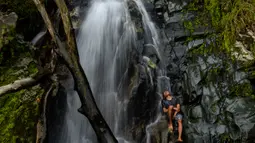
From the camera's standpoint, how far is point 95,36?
28.2ft

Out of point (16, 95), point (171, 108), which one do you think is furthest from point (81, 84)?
point (171, 108)

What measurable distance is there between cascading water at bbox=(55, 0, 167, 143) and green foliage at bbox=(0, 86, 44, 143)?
1.44m

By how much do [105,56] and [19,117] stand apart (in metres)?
3.51

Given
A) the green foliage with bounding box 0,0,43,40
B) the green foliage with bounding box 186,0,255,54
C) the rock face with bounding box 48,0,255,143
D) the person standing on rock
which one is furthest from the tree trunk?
the green foliage with bounding box 186,0,255,54

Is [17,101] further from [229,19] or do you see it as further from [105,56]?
[229,19]

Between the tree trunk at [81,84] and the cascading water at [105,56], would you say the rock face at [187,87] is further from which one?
the tree trunk at [81,84]

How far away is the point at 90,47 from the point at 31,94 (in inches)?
118

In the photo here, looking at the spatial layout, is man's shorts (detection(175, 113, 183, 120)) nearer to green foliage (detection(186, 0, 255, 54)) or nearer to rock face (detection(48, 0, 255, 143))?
rock face (detection(48, 0, 255, 143))

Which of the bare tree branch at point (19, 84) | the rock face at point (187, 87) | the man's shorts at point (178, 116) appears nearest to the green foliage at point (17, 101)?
the bare tree branch at point (19, 84)

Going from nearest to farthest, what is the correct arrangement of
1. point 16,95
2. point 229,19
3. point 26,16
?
point 16,95
point 229,19
point 26,16

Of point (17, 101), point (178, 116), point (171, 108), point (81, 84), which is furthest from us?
point (171, 108)

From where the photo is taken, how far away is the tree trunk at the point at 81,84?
3.93m

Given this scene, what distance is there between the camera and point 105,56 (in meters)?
8.04

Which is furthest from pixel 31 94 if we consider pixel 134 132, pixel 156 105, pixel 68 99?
pixel 156 105
